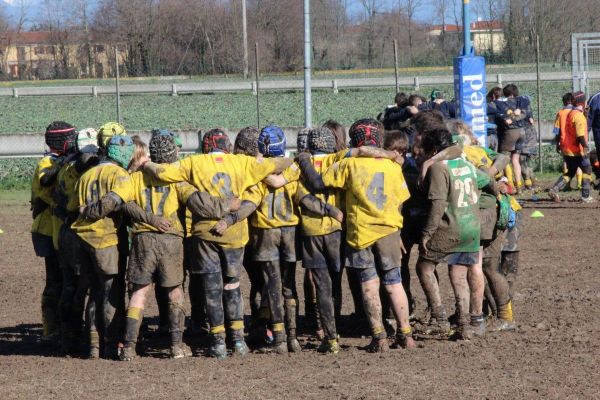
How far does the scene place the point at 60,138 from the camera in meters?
9.43

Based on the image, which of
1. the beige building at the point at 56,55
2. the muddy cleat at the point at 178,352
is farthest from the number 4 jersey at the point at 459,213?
the beige building at the point at 56,55

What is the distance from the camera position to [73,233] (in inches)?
352

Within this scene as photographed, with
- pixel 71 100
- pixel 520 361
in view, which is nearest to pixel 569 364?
pixel 520 361

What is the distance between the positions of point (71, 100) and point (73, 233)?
32026 mm

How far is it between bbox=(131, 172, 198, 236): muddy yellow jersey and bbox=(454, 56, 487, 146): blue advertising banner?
8.21 metres

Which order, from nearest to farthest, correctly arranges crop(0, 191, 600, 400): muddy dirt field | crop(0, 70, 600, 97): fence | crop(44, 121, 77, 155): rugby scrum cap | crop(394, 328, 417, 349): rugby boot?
crop(0, 191, 600, 400): muddy dirt field → crop(394, 328, 417, 349): rugby boot → crop(44, 121, 77, 155): rugby scrum cap → crop(0, 70, 600, 97): fence

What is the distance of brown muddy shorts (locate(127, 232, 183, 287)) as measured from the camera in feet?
28.3

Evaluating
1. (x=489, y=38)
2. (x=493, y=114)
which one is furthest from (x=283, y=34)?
(x=493, y=114)

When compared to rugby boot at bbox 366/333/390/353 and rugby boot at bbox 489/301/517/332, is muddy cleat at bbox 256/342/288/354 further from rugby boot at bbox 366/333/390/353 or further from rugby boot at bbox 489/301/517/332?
rugby boot at bbox 489/301/517/332

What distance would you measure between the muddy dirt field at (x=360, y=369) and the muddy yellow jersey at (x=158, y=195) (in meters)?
1.23

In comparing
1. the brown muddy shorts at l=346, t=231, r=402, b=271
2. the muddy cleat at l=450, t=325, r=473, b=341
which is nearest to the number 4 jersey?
the brown muddy shorts at l=346, t=231, r=402, b=271

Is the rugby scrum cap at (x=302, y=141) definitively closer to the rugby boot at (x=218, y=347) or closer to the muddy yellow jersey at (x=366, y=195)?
the muddy yellow jersey at (x=366, y=195)

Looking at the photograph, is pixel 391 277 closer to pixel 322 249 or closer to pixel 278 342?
pixel 322 249

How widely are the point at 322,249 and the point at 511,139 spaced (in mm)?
11966
